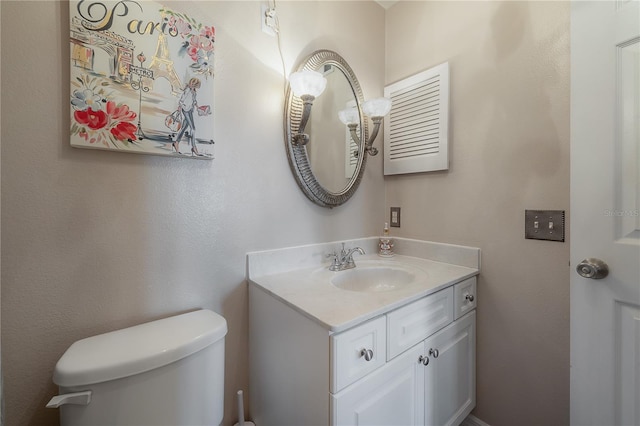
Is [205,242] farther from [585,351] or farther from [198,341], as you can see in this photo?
[585,351]

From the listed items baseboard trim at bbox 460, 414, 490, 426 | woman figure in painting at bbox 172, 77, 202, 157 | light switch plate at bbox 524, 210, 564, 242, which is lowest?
baseboard trim at bbox 460, 414, 490, 426

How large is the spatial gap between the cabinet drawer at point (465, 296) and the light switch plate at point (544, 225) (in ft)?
1.04

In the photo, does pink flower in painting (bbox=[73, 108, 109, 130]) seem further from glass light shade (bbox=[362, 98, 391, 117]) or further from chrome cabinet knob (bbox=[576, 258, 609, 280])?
chrome cabinet knob (bbox=[576, 258, 609, 280])

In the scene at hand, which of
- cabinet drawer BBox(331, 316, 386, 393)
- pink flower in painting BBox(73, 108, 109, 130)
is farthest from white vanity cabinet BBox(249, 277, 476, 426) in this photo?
pink flower in painting BBox(73, 108, 109, 130)

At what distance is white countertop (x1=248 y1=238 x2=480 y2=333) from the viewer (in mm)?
810

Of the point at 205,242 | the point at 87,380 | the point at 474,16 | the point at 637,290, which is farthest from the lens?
the point at 474,16

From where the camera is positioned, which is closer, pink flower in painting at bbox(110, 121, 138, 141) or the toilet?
the toilet

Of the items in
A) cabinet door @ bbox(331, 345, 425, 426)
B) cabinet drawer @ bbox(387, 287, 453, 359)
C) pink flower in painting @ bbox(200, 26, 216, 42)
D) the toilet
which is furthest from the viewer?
pink flower in painting @ bbox(200, 26, 216, 42)

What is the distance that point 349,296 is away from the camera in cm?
94

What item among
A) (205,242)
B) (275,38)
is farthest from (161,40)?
(205,242)

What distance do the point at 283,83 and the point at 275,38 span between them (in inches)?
7.7

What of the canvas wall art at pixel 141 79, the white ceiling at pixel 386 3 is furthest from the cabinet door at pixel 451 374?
the white ceiling at pixel 386 3

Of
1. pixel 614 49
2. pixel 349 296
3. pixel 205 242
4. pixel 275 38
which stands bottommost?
pixel 349 296

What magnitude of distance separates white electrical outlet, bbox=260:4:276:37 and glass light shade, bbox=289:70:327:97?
22 centimetres
